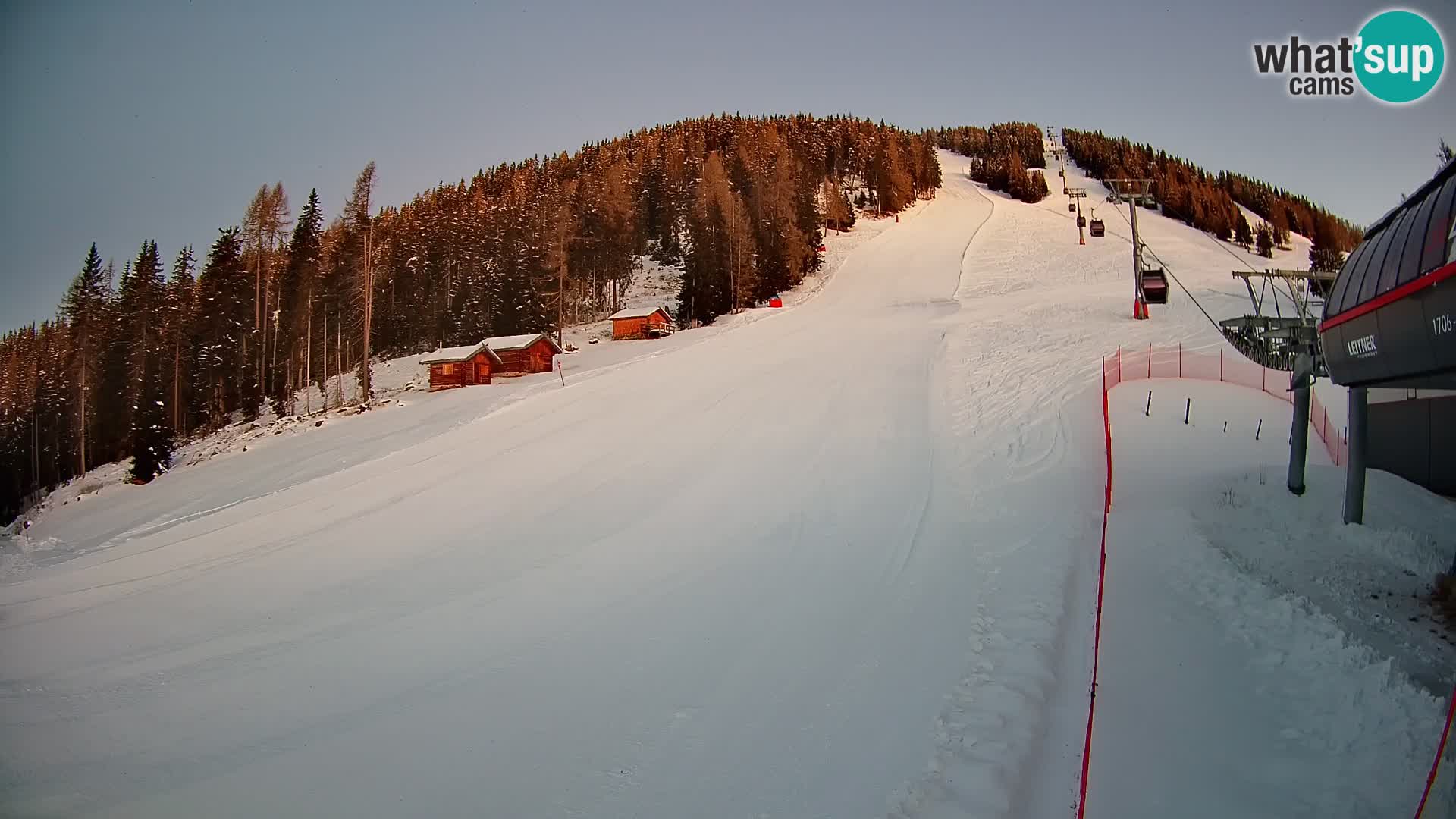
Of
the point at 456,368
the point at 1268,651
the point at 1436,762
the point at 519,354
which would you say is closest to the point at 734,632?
the point at 1268,651

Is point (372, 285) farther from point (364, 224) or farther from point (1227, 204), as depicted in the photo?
point (1227, 204)

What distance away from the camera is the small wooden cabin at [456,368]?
43.1 metres

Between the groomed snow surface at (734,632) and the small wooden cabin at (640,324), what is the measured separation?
30260 millimetres

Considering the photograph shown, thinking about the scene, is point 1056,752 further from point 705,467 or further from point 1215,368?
point 1215,368

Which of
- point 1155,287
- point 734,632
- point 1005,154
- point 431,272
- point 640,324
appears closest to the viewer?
point 734,632

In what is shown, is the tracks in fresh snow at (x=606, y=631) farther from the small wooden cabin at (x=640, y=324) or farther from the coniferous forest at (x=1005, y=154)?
the coniferous forest at (x=1005, y=154)

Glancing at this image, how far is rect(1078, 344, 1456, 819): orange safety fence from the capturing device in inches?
591

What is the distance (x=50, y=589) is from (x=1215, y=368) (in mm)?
32541

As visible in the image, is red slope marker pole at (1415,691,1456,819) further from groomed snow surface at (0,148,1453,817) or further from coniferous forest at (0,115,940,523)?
coniferous forest at (0,115,940,523)

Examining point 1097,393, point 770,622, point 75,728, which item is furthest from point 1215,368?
point 75,728

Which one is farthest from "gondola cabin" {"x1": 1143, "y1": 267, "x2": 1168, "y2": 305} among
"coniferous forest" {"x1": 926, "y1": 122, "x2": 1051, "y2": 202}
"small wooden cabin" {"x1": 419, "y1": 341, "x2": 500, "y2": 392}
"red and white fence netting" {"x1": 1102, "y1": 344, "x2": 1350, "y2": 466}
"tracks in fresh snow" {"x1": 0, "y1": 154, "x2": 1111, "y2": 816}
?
"coniferous forest" {"x1": 926, "y1": 122, "x2": 1051, "y2": 202}

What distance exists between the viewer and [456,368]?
4344 centimetres

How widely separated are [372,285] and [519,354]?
57.6 feet

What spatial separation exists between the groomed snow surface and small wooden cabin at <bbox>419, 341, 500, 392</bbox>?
65.0 feet
